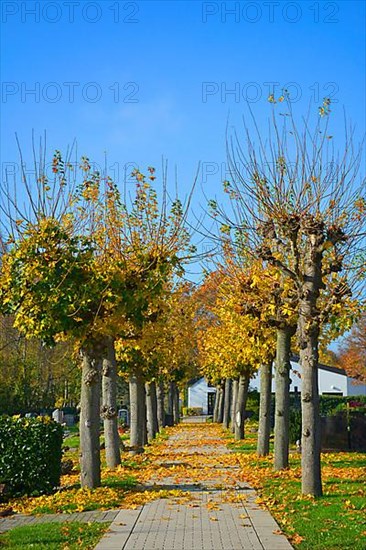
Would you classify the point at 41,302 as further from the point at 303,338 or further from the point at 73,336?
the point at 303,338

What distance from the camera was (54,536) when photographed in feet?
31.6

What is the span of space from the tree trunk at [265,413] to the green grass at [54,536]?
10.3 m

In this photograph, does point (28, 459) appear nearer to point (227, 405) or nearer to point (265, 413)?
point (265, 413)

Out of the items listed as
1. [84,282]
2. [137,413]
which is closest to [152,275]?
[84,282]

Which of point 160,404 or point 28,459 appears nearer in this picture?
point 28,459

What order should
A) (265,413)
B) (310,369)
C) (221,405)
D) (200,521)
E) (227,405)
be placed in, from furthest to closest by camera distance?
(221,405)
(227,405)
(265,413)
(310,369)
(200,521)

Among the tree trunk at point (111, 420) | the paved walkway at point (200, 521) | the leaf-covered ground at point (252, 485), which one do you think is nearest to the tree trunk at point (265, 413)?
the leaf-covered ground at point (252, 485)

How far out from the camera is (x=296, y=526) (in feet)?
33.3

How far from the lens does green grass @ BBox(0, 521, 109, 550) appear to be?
9109mm

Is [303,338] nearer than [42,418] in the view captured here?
Yes

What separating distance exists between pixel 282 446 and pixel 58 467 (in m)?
5.13

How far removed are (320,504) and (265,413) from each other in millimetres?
8407

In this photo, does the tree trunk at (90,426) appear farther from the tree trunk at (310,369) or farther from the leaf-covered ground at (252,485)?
the tree trunk at (310,369)

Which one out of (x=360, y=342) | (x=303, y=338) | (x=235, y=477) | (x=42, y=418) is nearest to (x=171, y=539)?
(x=303, y=338)
